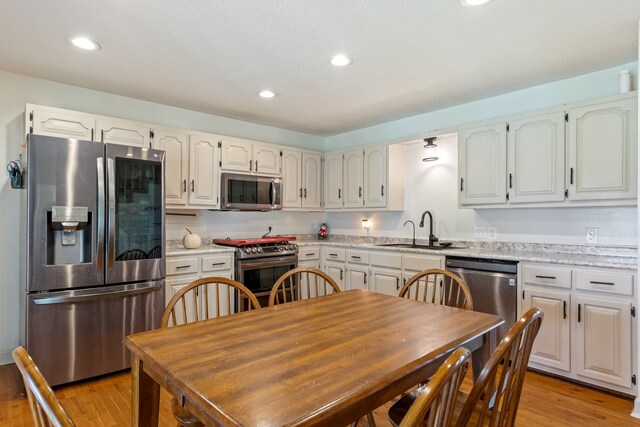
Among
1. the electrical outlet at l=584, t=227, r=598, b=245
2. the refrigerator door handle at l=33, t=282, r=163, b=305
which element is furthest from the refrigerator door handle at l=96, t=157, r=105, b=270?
the electrical outlet at l=584, t=227, r=598, b=245

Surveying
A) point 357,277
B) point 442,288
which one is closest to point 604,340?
point 442,288

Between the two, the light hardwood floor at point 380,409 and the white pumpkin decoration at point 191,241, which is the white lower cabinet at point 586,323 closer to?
the light hardwood floor at point 380,409

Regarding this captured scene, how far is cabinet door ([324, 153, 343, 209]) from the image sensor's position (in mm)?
4734

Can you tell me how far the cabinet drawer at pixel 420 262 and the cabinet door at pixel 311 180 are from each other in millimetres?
1640

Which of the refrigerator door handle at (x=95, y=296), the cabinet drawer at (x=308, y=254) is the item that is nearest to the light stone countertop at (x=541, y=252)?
the refrigerator door handle at (x=95, y=296)

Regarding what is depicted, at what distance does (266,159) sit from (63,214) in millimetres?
2206

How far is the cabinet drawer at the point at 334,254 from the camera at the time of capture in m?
4.25

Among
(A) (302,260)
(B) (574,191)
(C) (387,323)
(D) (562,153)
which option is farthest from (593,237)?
(A) (302,260)

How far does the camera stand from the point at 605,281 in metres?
2.43

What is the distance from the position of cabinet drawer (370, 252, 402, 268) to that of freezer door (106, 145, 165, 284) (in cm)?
206

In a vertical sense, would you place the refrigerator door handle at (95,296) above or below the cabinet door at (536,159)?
below

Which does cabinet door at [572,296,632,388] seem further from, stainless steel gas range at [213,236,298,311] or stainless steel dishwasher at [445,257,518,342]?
stainless steel gas range at [213,236,298,311]

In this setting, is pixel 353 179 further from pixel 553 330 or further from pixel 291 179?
pixel 553 330

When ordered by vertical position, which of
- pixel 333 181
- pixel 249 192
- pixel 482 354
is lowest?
pixel 482 354
